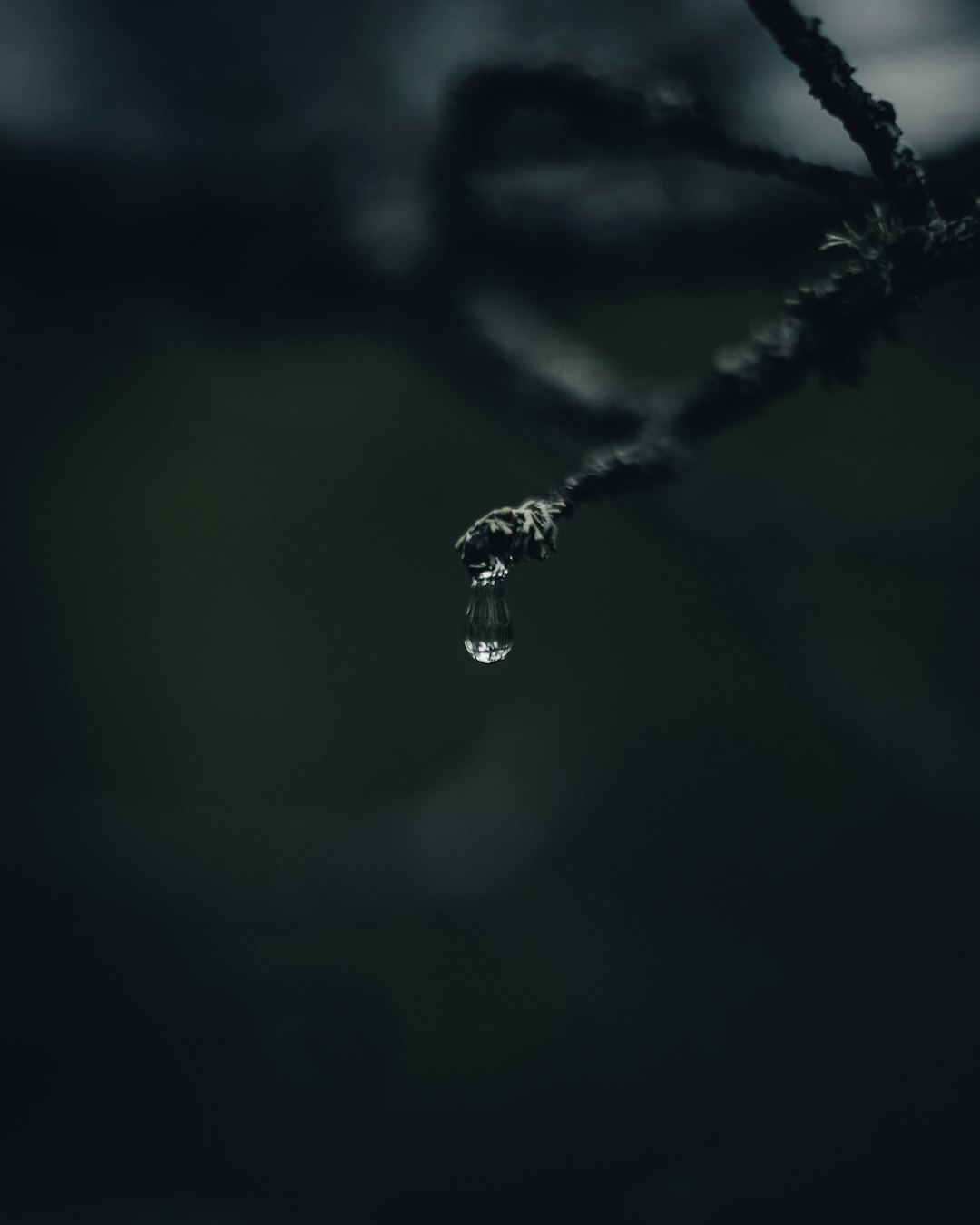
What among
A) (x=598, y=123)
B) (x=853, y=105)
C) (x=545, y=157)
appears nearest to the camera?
(x=853, y=105)

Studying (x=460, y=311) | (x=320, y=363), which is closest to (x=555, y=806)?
(x=320, y=363)

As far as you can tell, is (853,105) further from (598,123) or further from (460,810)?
(460,810)

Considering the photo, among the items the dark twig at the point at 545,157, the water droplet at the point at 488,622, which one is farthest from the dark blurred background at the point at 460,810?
the water droplet at the point at 488,622

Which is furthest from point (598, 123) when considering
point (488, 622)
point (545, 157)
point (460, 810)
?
point (460, 810)

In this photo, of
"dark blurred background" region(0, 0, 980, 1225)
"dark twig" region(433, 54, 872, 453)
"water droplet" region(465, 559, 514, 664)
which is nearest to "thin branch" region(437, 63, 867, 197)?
"dark twig" region(433, 54, 872, 453)

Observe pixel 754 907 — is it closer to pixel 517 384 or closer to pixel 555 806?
pixel 555 806

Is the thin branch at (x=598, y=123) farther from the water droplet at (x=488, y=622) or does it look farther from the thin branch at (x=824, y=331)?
the water droplet at (x=488, y=622)

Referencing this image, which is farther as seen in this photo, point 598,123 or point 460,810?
point 460,810

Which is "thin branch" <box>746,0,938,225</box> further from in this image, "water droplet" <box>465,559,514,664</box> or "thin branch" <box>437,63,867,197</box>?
"water droplet" <box>465,559,514,664</box>
